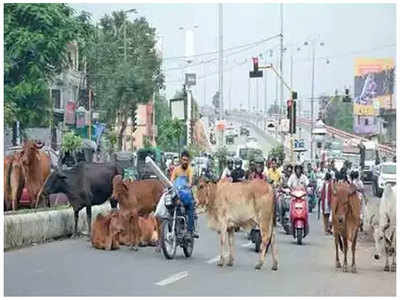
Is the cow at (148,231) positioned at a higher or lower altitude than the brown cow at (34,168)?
lower

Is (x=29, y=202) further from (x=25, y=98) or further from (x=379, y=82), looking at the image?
(x=379, y=82)

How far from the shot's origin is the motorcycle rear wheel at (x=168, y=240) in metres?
14.0

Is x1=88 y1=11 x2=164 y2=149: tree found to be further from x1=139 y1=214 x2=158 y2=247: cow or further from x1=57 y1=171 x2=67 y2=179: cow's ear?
x1=139 y1=214 x2=158 y2=247: cow

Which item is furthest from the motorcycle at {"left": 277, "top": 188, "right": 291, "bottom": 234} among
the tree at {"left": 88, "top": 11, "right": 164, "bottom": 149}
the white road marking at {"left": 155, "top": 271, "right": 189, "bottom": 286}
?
the tree at {"left": 88, "top": 11, "right": 164, "bottom": 149}

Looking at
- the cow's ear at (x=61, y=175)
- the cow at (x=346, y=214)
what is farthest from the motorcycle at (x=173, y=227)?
the cow's ear at (x=61, y=175)

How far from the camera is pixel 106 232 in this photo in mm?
15734

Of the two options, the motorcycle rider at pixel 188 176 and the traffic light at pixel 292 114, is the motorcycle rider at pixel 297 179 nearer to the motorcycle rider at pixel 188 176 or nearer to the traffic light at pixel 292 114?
the motorcycle rider at pixel 188 176

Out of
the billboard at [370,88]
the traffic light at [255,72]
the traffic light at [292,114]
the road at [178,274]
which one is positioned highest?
the billboard at [370,88]

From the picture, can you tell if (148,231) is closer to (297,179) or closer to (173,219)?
(173,219)

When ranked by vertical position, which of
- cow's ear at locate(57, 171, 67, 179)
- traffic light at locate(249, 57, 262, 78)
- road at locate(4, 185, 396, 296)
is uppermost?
traffic light at locate(249, 57, 262, 78)

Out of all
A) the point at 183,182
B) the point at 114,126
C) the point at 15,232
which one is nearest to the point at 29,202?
the point at 15,232

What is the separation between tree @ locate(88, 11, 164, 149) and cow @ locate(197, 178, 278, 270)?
31.6 m

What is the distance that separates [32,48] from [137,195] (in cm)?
1227

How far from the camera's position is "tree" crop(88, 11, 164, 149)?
45.8 metres
